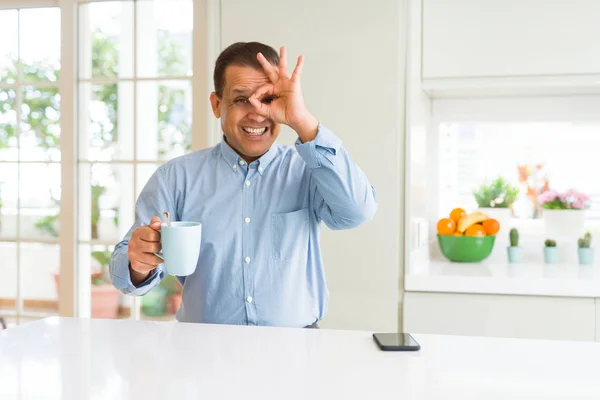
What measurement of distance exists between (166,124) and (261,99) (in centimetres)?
316

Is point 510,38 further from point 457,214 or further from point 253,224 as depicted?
point 253,224

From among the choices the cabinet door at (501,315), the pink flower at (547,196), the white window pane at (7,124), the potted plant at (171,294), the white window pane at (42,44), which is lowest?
the potted plant at (171,294)

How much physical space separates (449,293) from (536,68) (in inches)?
38.5

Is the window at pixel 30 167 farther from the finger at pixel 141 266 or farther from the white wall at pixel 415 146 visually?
the finger at pixel 141 266

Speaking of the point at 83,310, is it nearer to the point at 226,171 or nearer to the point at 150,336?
the point at 226,171

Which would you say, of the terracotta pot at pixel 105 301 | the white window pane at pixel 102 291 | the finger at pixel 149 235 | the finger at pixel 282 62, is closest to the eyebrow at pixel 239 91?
the finger at pixel 282 62

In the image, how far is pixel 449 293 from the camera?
2.46 meters

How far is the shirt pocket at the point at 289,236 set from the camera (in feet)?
5.56

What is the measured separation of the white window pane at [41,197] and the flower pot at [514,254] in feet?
7.68

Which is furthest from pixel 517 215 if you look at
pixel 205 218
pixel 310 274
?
pixel 205 218

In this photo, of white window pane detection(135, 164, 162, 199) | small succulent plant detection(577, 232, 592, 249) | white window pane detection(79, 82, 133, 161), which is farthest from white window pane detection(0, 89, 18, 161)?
small succulent plant detection(577, 232, 592, 249)

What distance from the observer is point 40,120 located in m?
5.30

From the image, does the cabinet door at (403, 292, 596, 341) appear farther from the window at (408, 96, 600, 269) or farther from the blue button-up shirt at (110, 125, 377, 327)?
the blue button-up shirt at (110, 125, 377, 327)

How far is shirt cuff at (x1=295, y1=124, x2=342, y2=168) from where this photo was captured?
1487 mm
